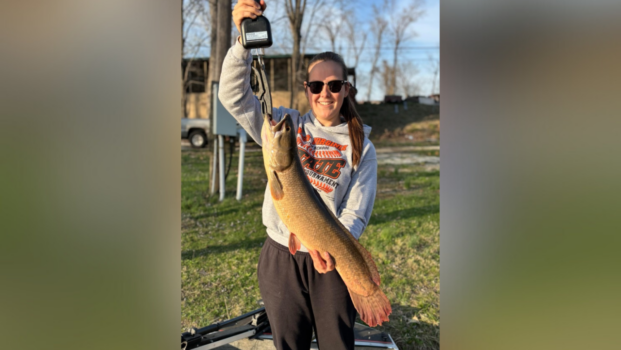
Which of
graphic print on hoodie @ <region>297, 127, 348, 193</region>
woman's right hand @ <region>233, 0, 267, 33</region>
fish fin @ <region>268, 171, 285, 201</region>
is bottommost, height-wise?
fish fin @ <region>268, 171, 285, 201</region>

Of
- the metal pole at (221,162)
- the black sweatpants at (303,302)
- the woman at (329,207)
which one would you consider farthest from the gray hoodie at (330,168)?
the metal pole at (221,162)

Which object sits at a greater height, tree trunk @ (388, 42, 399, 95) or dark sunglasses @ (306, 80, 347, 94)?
tree trunk @ (388, 42, 399, 95)

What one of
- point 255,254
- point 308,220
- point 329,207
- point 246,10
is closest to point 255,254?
point 255,254

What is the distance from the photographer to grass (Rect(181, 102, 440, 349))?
4.16m

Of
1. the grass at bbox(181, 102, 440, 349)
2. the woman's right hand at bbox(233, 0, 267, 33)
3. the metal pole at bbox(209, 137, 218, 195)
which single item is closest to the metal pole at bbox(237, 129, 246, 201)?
the grass at bbox(181, 102, 440, 349)

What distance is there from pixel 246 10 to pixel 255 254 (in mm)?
4440

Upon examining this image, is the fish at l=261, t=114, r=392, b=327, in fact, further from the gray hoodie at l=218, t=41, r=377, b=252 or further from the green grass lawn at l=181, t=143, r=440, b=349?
the green grass lawn at l=181, t=143, r=440, b=349

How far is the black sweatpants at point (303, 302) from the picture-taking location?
207 cm

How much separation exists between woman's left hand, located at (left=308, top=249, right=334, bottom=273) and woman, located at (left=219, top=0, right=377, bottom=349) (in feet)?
0.64

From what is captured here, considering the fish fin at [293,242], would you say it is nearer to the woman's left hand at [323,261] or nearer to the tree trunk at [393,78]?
the woman's left hand at [323,261]
